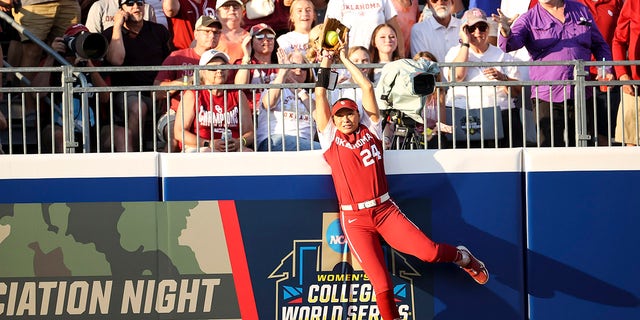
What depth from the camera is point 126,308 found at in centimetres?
895

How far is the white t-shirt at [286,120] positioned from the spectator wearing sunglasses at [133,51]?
1107mm

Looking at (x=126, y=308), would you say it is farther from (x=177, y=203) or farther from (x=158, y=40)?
(x=158, y=40)

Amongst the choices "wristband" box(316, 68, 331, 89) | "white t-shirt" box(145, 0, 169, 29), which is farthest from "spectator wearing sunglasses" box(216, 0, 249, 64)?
"wristband" box(316, 68, 331, 89)

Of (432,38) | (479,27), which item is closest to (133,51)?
(432,38)

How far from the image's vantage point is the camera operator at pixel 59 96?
1079 cm

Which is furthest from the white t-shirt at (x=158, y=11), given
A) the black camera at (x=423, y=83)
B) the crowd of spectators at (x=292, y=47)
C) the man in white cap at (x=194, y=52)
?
the black camera at (x=423, y=83)

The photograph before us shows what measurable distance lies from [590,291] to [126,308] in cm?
343

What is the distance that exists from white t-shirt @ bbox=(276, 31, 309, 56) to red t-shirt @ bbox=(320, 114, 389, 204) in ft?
10.8

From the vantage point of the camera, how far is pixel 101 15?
1248 centimetres

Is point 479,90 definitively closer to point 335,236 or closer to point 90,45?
point 335,236

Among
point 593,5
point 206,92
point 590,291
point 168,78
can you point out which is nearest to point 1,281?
Answer: point 206,92

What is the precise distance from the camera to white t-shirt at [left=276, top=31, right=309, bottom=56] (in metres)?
12.2

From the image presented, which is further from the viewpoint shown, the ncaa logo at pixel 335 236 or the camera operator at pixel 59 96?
the camera operator at pixel 59 96

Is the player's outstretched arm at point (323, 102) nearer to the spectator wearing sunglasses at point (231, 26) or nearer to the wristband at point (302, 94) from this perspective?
the wristband at point (302, 94)
